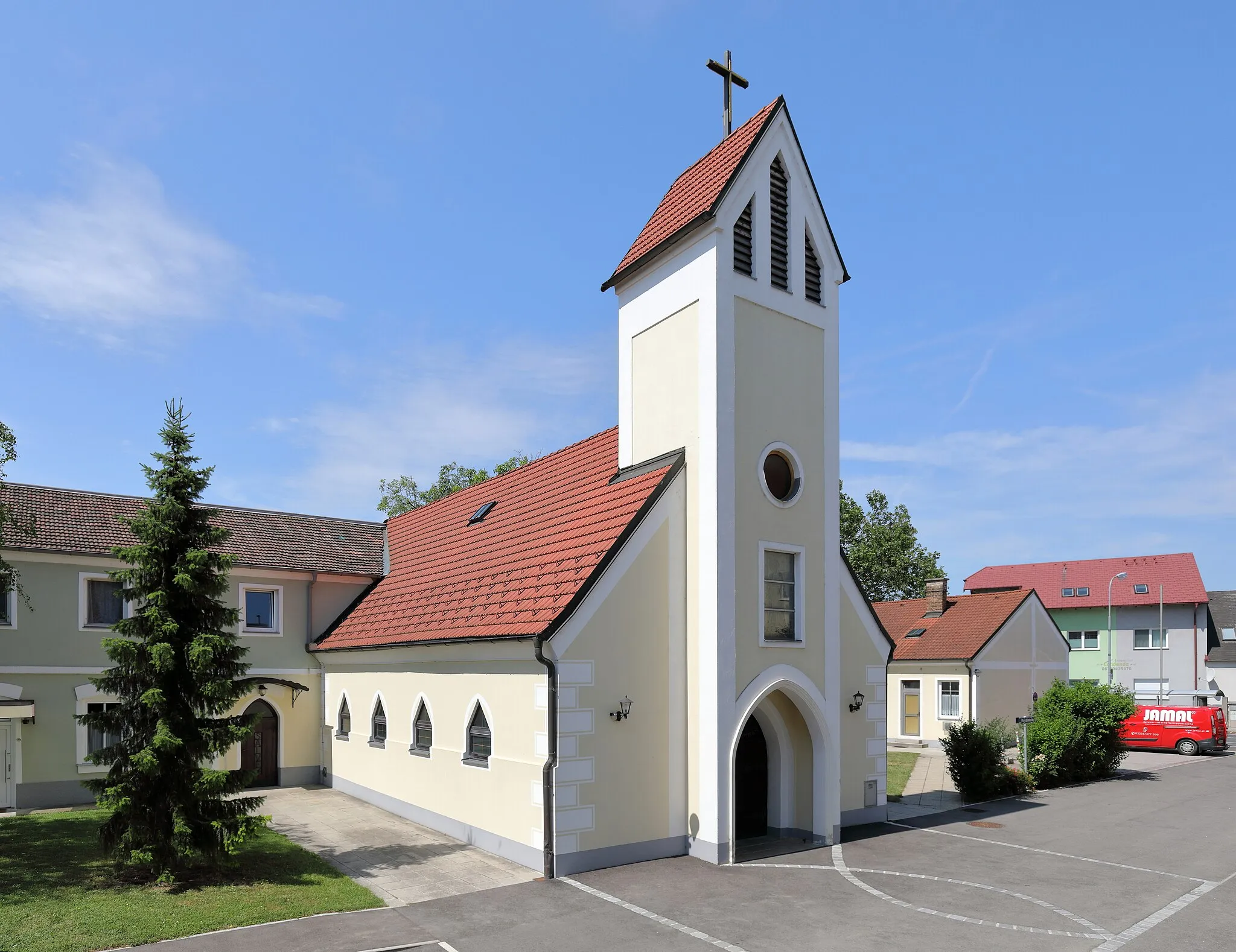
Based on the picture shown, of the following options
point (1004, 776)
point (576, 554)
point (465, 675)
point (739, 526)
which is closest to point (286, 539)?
point (465, 675)

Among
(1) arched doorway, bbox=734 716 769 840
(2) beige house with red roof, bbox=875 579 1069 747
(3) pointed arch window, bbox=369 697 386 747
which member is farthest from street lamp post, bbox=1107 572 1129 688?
(3) pointed arch window, bbox=369 697 386 747

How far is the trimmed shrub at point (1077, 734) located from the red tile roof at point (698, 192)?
1677 cm

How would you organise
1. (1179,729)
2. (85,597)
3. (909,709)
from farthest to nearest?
(909,709) < (1179,729) < (85,597)

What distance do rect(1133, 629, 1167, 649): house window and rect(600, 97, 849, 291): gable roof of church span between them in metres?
46.1

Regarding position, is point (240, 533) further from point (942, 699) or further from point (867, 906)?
point (942, 699)

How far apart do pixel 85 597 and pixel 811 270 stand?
734 inches

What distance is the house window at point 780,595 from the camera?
1571 cm

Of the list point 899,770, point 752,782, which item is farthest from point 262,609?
point 899,770

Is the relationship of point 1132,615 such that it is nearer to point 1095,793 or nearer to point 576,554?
point 1095,793

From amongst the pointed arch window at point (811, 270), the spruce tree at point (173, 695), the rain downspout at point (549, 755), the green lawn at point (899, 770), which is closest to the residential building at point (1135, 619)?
the green lawn at point (899, 770)

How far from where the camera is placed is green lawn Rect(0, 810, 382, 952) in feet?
35.7

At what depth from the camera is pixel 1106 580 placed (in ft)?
184

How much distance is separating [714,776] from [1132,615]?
49.5 metres

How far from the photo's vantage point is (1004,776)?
21.7 meters
